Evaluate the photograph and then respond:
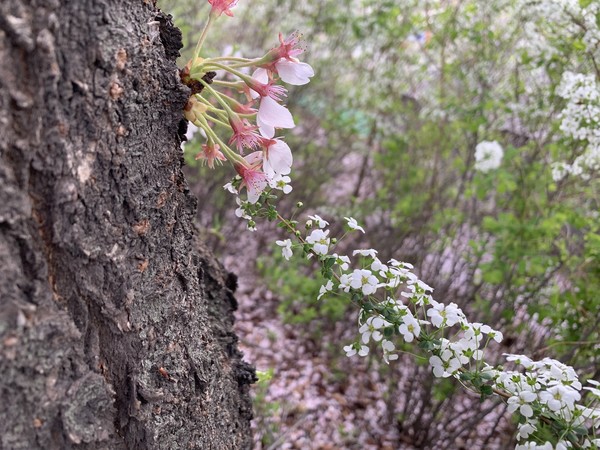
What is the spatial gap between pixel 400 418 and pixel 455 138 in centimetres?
207

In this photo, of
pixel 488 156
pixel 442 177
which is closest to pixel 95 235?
pixel 488 156

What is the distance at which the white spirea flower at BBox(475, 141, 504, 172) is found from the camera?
3.25 m

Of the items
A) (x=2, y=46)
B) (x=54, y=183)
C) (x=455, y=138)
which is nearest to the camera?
(x=2, y=46)

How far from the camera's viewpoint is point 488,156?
329 centimetres

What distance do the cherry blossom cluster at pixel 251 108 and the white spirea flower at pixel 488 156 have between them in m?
2.28

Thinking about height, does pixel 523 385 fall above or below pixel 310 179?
above

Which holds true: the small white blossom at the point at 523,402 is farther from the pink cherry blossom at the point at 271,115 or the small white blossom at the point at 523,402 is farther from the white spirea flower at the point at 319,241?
the pink cherry blossom at the point at 271,115

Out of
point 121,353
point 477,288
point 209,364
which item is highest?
point 121,353

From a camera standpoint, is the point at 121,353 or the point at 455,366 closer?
the point at 121,353

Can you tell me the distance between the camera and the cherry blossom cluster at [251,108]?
44.1 inches

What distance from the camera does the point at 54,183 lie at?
0.91 m

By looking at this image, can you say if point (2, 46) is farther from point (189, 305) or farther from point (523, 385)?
point (523, 385)

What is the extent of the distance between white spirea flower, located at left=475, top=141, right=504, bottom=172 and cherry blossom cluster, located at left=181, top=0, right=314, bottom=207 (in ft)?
7.47

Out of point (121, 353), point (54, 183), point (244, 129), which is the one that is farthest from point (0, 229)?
point (244, 129)
